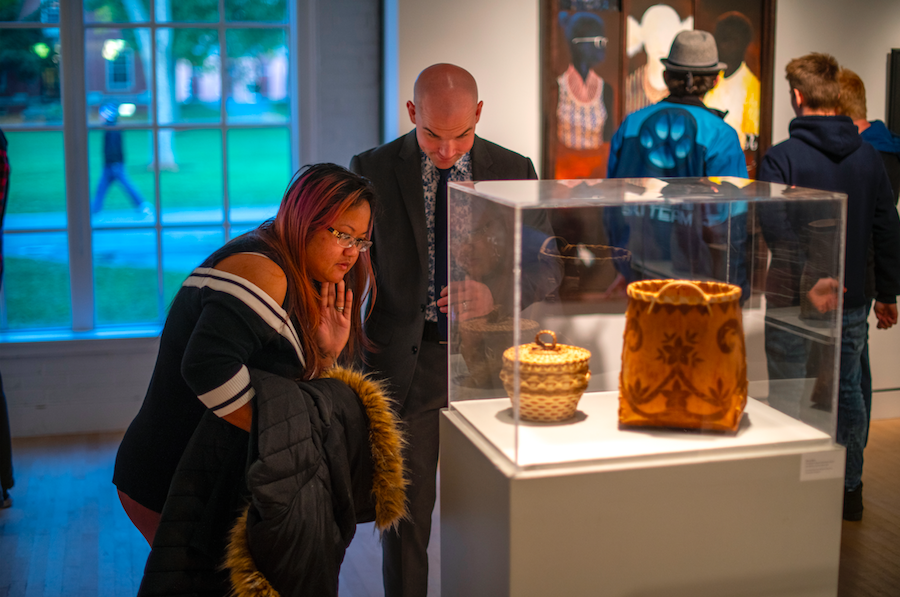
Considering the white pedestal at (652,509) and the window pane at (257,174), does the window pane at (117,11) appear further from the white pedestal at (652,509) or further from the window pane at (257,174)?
the white pedestal at (652,509)

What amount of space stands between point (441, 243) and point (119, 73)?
269cm

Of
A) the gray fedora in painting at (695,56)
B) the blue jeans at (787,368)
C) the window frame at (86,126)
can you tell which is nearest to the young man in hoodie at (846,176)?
the gray fedora in painting at (695,56)

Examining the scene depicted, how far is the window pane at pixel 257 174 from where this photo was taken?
15.8 ft

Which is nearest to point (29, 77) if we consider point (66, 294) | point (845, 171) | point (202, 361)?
point (66, 294)

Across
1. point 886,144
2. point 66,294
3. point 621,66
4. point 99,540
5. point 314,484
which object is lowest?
point 99,540

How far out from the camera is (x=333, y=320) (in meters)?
1.89

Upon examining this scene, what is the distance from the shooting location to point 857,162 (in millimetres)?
2900

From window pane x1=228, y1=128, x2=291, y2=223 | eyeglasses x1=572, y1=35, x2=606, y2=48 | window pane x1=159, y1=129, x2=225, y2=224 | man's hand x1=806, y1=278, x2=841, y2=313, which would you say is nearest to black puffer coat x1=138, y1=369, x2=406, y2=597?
man's hand x1=806, y1=278, x2=841, y2=313

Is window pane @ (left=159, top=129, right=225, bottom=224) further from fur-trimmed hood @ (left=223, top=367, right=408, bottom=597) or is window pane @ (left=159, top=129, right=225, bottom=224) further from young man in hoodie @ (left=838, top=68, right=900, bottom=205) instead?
fur-trimmed hood @ (left=223, top=367, right=408, bottom=597)

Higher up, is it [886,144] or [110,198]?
[886,144]

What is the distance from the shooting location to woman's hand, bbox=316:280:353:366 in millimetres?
1871

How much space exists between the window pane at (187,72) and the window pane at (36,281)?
34.4 inches

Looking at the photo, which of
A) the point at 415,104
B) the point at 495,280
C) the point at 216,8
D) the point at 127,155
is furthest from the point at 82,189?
the point at 495,280

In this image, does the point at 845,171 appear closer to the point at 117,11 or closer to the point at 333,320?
the point at 333,320
